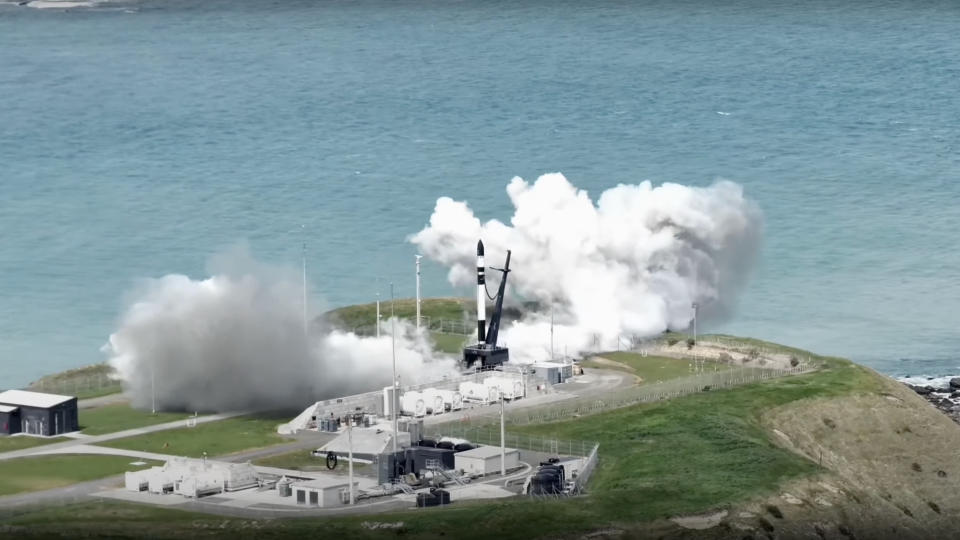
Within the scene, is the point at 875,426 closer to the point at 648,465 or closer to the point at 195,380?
the point at 648,465

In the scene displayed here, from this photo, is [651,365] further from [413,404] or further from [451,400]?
[413,404]

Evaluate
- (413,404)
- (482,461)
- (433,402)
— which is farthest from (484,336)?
(482,461)

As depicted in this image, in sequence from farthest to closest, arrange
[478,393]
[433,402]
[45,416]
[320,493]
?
1. [478,393]
2. [433,402]
3. [45,416]
4. [320,493]

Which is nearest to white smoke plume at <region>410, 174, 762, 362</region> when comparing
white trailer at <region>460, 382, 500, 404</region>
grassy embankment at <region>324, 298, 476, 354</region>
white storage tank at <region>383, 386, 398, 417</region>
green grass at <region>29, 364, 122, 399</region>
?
grassy embankment at <region>324, 298, 476, 354</region>

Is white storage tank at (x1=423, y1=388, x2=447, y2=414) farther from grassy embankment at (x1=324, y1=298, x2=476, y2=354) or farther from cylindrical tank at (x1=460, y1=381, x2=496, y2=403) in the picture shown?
grassy embankment at (x1=324, y1=298, x2=476, y2=354)

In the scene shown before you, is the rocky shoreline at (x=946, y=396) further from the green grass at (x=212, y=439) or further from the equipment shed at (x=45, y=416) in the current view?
the equipment shed at (x=45, y=416)
